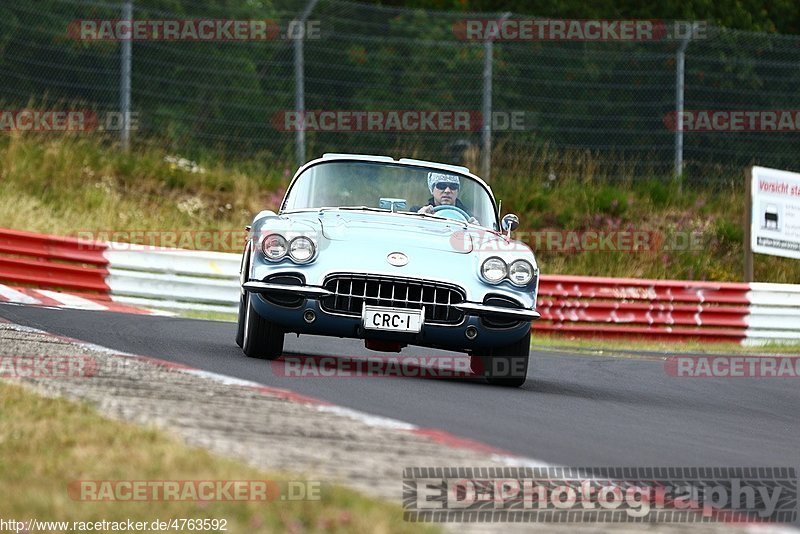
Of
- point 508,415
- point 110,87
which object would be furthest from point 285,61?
point 508,415

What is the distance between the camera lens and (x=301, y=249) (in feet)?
Answer: 25.5

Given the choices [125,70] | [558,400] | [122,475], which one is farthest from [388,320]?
[125,70]

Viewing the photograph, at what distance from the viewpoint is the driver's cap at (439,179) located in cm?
915

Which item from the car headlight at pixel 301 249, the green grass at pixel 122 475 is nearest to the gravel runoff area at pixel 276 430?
the green grass at pixel 122 475

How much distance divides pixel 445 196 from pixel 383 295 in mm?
1620

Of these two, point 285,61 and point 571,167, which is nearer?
point 285,61

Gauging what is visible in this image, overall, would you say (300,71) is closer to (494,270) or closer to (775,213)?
(775,213)

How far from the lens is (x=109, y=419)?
4.90 metres

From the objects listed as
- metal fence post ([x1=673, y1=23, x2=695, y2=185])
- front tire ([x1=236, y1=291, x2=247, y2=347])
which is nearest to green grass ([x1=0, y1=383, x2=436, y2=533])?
front tire ([x1=236, y1=291, x2=247, y2=347])

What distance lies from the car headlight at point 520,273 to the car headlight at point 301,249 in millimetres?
1133

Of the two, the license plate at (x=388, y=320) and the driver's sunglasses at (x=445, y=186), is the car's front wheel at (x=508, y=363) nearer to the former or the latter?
the license plate at (x=388, y=320)

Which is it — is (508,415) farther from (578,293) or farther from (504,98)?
(504,98)

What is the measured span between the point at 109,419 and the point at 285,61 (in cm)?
1374

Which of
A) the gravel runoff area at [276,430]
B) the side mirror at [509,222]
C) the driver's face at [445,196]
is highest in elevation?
the driver's face at [445,196]
